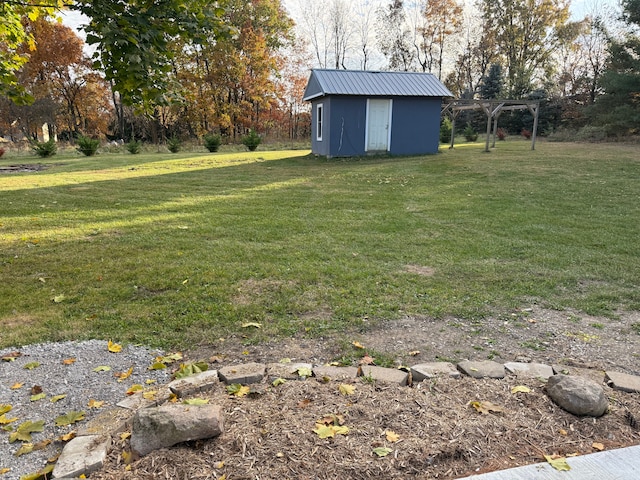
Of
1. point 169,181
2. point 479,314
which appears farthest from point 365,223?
point 169,181

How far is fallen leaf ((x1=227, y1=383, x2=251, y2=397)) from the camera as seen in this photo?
224 centimetres

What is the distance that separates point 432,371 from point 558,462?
0.79 meters

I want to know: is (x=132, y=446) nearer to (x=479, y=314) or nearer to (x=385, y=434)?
(x=385, y=434)

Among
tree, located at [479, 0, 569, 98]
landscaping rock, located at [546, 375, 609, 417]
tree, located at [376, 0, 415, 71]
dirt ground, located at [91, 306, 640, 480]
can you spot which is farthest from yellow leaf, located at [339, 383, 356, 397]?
tree, located at [376, 0, 415, 71]

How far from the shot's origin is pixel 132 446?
6.07 ft

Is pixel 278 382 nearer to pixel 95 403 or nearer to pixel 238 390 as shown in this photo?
pixel 238 390

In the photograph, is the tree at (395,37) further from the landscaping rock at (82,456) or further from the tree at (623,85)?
the landscaping rock at (82,456)

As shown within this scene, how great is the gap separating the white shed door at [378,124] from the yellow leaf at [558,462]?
49.5 feet

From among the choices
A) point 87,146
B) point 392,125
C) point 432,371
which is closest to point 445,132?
point 392,125

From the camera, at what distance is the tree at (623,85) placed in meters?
18.8

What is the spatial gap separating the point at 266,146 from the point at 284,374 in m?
24.0

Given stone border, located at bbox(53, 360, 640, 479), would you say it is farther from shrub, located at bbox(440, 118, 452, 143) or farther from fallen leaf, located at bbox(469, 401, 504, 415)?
shrub, located at bbox(440, 118, 452, 143)

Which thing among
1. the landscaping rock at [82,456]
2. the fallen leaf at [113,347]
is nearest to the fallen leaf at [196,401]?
the landscaping rock at [82,456]

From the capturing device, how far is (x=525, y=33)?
33.8 m
